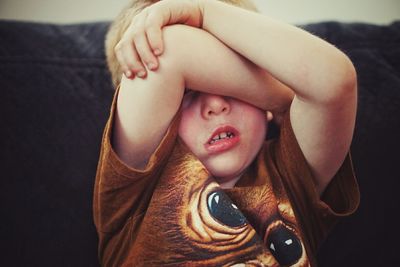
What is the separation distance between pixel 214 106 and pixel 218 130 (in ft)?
0.11

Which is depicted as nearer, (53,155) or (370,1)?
(53,155)

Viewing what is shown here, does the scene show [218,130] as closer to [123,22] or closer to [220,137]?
[220,137]

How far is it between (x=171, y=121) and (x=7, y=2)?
31.2 inches

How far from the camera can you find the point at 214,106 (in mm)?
539

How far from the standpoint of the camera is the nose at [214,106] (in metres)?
0.54

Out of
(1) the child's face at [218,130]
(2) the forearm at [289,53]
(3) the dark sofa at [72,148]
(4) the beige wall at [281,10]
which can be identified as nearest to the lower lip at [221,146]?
(1) the child's face at [218,130]

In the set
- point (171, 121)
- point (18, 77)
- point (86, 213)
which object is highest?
point (171, 121)

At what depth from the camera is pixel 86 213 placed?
26.0 inches

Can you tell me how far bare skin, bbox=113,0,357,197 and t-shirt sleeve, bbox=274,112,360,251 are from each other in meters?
0.03

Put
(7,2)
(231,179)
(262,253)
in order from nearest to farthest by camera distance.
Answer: (262,253), (231,179), (7,2)

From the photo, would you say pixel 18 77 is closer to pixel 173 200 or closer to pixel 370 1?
pixel 173 200

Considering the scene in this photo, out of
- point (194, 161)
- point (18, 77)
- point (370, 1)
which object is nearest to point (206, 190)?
point (194, 161)

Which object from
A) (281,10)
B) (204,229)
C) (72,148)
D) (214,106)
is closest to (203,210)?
(204,229)

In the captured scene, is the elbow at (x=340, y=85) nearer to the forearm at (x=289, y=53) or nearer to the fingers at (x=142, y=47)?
the forearm at (x=289, y=53)
